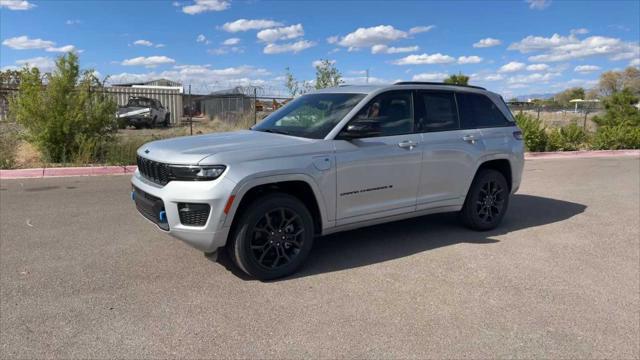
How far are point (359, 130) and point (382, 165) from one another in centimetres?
53

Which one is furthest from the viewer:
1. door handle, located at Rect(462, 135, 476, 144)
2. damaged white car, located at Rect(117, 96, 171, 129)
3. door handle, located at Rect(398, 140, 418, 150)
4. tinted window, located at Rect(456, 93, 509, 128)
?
damaged white car, located at Rect(117, 96, 171, 129)

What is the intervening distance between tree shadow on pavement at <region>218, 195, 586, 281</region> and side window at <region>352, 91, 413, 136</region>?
130 centimetres

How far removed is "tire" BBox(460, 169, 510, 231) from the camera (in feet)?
19.3

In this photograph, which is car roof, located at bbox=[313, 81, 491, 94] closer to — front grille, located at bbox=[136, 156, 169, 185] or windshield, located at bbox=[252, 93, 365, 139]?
windshield, located at bbox=[252, 93, 365, 139]

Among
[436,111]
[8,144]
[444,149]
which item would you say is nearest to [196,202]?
[444,149]

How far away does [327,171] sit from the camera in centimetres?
446

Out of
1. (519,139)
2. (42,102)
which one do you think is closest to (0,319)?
(519,139)

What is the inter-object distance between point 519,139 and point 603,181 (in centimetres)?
561

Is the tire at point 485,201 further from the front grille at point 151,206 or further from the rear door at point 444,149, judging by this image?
the front grille at point 151,206

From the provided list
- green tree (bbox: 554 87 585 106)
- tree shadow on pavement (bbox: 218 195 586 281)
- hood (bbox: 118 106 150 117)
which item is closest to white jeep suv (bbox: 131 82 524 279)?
tree shadow on pavement (bbox: 218 195 586 281)

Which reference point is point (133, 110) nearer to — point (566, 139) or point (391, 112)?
point (566, 139)

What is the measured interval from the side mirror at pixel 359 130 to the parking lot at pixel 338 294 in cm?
129

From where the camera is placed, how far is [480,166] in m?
5.96

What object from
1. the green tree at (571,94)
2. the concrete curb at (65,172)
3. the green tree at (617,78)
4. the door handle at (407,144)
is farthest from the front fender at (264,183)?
the green tree at (571,94)
